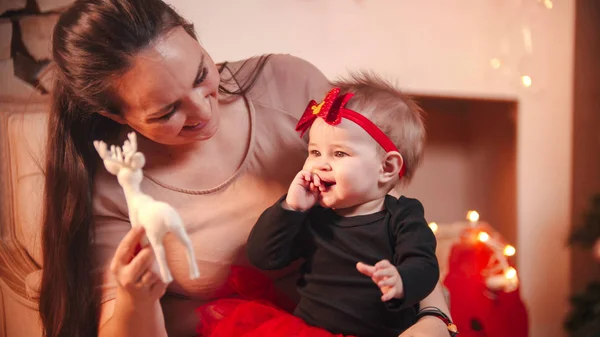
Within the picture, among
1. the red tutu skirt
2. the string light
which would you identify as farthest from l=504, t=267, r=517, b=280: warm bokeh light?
the red tutu skirt

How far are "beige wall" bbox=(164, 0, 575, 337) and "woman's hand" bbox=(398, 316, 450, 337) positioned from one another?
49 cm

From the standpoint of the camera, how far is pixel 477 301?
110cm

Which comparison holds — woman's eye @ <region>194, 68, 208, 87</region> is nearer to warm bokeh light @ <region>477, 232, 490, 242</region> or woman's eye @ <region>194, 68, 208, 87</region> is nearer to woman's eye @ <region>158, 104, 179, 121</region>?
woman's eye @ <region>158, 104, 179, 121</region>

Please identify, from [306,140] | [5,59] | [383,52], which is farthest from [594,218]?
[5,59]

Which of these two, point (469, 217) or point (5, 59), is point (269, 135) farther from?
point (469, 217)

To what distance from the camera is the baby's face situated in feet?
2.29

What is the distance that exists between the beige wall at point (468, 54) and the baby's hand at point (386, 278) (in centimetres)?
44

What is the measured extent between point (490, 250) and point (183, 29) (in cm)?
88

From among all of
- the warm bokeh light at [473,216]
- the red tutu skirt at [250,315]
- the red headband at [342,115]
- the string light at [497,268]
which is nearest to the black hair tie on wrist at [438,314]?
the red tutu skirt at [250,315]

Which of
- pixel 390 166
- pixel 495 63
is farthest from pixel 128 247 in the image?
pixel 495 63

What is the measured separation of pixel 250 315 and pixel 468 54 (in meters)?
0.79

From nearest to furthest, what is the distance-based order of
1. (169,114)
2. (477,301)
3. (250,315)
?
(169,114), (250,315), (477,301)

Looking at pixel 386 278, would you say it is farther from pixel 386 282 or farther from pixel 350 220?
pixel 350 220

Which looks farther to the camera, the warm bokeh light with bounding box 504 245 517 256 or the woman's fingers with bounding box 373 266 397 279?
the warm bokeh light with bounding box 504 245 517 256
